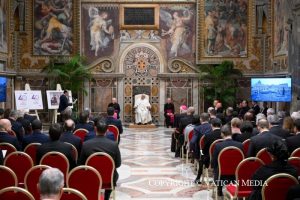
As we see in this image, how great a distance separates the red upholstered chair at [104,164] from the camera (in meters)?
7.16

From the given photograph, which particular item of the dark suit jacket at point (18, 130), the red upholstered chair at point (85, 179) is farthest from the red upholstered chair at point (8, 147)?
the dark suit jacket at point (18, 130)

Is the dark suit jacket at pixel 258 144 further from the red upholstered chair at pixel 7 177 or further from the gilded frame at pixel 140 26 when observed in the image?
the gilded frame at pixel 140 26

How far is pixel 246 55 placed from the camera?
2453 centimetres

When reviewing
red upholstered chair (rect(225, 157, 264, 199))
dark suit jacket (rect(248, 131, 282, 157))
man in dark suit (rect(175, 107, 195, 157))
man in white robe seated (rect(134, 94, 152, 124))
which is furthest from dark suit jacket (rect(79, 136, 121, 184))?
man in white robe seated (rect(134, 94, 152, 124))

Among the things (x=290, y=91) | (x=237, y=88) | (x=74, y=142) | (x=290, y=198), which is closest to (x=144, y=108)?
(x=237, y=88)

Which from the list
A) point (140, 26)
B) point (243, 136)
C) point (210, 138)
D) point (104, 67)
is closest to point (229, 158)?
point (243, 136)

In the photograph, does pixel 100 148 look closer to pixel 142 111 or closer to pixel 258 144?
pixel 258 144

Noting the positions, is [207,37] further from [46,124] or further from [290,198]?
[290,198]

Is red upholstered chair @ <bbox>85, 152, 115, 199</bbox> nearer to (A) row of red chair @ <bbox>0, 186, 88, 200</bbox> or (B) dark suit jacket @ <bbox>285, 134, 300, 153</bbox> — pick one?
(A) row of red chair @ <bbox>0, 186, 88, 200</bbox>

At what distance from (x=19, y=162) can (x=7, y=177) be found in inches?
43.8

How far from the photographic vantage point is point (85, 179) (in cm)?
600

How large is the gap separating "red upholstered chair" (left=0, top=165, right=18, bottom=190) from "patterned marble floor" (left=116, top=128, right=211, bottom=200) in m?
3.16

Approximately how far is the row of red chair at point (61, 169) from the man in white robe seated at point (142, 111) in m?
16.3

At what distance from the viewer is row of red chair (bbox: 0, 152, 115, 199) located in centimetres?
598
